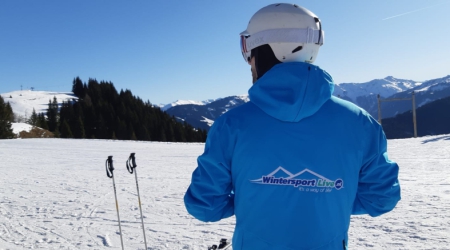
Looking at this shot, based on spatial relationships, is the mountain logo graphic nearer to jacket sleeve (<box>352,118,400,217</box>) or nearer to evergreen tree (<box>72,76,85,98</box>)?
jacket sleeve (<box>352,118,400,217</box>)

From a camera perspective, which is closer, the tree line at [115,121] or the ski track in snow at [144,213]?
the ski track in snow at [144,213]

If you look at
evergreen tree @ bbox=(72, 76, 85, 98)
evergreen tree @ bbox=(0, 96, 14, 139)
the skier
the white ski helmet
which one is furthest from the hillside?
the skier

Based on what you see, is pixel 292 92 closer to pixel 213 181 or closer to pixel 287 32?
pixel 287 32

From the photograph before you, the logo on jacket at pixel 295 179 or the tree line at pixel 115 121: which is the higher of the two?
the tree line at pixel 115 121

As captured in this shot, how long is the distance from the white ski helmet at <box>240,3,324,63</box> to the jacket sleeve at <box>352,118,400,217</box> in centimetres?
44

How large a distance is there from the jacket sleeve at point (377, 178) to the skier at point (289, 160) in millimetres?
11

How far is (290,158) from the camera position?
123cm

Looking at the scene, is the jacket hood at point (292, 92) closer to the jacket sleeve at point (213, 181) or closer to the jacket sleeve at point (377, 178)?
the jacket sleeve at point (213, 181)

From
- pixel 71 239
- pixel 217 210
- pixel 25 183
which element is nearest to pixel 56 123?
pixel 25 183

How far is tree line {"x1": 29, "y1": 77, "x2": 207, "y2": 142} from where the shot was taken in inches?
2157

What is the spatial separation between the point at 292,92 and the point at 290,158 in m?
0.26

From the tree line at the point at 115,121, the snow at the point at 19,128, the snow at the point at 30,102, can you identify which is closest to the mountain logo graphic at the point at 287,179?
the snow at the point at 19,128

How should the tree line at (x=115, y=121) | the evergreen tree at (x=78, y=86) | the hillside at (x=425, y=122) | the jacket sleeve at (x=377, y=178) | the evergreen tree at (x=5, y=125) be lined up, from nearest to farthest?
1. the jacket sleeve at (x=377, y=178)
2. the evergreen tree at (x=5, y=125)
3. the tree line at (x=115, y=121)
4. the evergreen tree at (x=78, y=86)
5. the hillside at (x=425, y=122)

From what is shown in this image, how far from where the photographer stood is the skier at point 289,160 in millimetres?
1229
